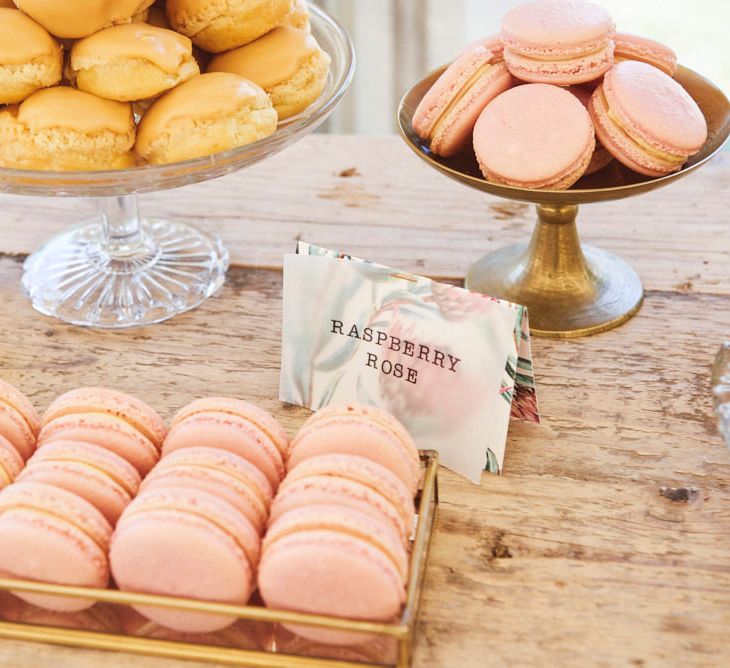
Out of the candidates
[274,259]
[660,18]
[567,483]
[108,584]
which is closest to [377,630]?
[108,584]

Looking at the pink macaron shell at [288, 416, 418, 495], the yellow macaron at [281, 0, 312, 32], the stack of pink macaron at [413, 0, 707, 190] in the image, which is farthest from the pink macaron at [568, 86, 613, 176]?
the pink macaron shell at [288, 416, 418, 495]

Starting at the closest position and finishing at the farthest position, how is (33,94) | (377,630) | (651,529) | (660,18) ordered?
(377,630) < (651,529) < (33,94) < (660,18)

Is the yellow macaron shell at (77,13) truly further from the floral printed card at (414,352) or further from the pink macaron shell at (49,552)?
the pink macaron shell at (49,552)

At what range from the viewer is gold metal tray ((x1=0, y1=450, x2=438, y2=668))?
0.51m

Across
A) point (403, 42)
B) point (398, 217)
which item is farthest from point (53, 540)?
point (403, 42)

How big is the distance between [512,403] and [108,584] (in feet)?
1.12

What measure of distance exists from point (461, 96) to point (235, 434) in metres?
0.41

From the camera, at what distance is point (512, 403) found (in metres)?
0.75

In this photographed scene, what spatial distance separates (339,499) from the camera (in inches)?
21.3

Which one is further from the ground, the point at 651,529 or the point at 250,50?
the point at 250,50

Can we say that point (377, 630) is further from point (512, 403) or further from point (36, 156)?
point (36, 156)

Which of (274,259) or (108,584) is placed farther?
(274,259)

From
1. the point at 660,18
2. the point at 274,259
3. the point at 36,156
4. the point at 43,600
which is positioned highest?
the point at 36,156

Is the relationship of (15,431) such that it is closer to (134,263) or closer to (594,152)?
(134,263)
